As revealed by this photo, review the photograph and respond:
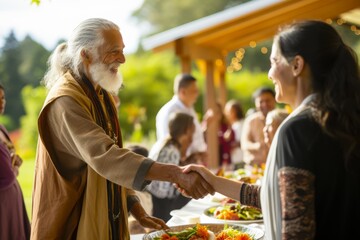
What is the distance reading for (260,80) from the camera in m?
18.7

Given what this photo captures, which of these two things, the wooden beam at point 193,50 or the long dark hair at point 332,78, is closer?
the long dark hair at point 332,78

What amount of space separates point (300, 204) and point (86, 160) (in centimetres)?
93

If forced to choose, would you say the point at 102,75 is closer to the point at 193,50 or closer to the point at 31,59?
the point at 193,50

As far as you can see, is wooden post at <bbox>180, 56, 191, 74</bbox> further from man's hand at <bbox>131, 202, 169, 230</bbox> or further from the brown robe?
the brown robe

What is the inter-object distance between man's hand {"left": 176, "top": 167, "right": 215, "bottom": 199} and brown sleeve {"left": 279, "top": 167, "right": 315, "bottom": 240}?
75 cm

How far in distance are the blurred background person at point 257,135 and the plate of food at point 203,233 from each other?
342cm

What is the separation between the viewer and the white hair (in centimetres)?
248

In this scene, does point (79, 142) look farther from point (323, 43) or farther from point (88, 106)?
point (323, 43)

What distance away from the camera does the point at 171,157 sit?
14.5 ft

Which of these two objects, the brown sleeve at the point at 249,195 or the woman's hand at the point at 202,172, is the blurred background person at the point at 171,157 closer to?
the woman's hand at the point at 202,172

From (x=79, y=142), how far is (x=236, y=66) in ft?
30.8

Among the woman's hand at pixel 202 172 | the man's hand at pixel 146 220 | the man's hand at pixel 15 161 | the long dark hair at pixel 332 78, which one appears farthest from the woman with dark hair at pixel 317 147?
the man's hand at pixel 15 161

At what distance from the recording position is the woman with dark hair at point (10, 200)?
3803 mm

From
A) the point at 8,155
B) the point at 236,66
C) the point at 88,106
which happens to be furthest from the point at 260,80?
the point at 88,106
